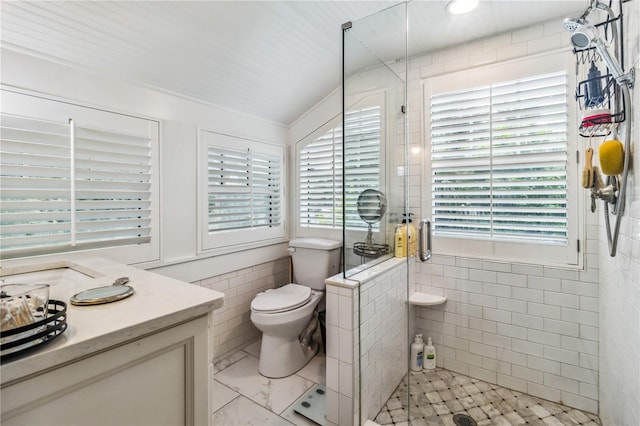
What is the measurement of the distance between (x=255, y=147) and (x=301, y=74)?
2.20ft

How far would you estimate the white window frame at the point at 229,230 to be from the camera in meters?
2.06

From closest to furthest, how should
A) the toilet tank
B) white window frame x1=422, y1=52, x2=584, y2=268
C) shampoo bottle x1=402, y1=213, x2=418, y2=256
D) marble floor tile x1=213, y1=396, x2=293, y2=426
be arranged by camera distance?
marble floor tile x1=213, y1=396, x2=293, y2=426, white window frame x1=422, y1=52, x2=584, y2=268, shampoo bottle x1=402, y1=213, x2=418, y2=256, the toilet tank

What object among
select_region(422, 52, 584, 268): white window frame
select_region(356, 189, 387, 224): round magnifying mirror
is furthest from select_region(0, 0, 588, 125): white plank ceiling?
select_region(356, 189, 387, 224): round magnifying mirror

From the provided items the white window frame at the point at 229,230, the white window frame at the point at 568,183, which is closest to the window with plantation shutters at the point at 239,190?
the white window frame at the point at 229,230

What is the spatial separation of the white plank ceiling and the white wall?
Result: 0.06 m

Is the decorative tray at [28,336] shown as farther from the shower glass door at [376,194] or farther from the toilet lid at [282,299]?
the toilet lid at [282,299]

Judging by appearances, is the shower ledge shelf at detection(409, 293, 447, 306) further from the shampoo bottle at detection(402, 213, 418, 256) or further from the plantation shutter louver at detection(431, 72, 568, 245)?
the plantation shutter louver at detection(431, 72, 568, 245)

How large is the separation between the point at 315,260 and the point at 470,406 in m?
1.34

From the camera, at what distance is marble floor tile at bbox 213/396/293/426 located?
158 cm

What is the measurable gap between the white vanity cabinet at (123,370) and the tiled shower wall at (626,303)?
144 cm

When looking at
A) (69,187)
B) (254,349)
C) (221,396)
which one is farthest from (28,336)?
(254,349)

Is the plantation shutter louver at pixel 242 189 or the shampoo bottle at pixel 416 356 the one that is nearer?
the shampoo bottle at pixel 416 356

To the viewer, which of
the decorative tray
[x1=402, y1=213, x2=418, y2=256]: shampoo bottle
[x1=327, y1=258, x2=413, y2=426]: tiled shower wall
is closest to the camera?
the decorative tray

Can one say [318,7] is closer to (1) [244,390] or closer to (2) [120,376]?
(2) [120,376]
